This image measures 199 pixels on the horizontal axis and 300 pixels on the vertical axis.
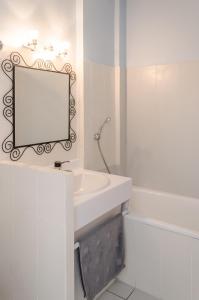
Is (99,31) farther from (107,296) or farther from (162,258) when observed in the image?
(107,296)

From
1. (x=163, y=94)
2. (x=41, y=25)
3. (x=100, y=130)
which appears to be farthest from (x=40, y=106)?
(x=163, y=94)

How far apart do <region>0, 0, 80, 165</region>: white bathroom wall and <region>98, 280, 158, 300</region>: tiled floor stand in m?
1.12

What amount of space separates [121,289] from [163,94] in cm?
180

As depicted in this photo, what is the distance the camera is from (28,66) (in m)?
1.91

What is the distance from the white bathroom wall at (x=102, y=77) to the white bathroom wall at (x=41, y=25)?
0.13 m

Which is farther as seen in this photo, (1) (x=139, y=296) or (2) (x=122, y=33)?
(2) (x=122, y=33)

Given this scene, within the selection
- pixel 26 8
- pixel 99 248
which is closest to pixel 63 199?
pixel 99 248

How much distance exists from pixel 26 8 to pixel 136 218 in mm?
1757

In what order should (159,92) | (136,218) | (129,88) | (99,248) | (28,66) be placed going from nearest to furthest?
1. (99,248)
2. (28,66)
3. (136,218)
4. (159,92)
5. (129,88)

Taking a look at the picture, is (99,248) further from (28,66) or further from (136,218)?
(28,66)

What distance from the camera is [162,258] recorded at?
1.91 metres

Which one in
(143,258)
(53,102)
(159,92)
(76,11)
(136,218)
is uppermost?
(76,11)

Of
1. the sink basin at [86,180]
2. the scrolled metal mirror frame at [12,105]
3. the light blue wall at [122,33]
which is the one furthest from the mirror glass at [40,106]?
the light blue wall at [122,33]

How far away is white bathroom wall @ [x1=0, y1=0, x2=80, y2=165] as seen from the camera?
175cm
